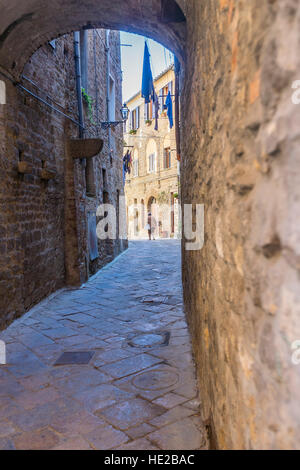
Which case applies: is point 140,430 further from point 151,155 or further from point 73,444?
point 151,155

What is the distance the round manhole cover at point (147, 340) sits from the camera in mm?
3766

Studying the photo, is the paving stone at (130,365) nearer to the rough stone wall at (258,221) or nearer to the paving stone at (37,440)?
Result: the paving stone at (37,440)

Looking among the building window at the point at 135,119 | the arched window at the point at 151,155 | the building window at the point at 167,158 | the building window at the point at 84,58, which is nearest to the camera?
the building window at the point at 84,58

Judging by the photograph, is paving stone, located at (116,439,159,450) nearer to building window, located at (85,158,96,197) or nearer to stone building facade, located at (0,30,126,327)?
stone building facade, located at (0,30,126,327)

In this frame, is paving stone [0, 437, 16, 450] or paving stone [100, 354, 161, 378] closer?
paving stone [0, 437, 16, 450]

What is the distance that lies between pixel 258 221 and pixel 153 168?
73.7 ft

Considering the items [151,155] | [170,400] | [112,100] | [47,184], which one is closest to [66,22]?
[47,184]

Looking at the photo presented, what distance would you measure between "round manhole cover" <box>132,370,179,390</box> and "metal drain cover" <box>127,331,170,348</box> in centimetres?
66

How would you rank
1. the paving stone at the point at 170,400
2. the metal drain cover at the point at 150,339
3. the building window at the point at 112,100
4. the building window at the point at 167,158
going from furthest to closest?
the building window at the point at 167,158 → the building window at the point at 112,100 → the metal drain cover at the point at 150,339 → the paving stone at the point at 170,400

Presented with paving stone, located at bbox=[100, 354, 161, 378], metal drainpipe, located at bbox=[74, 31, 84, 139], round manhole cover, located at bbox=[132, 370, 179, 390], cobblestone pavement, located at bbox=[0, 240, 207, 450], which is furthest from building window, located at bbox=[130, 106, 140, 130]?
round manhole cover, located at bbox=[132, 370, 179, 390]

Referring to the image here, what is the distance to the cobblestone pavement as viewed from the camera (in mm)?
2172

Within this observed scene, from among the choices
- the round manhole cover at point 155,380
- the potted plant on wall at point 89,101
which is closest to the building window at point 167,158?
the potted plant on wall at point 89,101

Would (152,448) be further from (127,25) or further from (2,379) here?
(127,25)

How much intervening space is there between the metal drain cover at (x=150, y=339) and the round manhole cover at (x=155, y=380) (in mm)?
661
